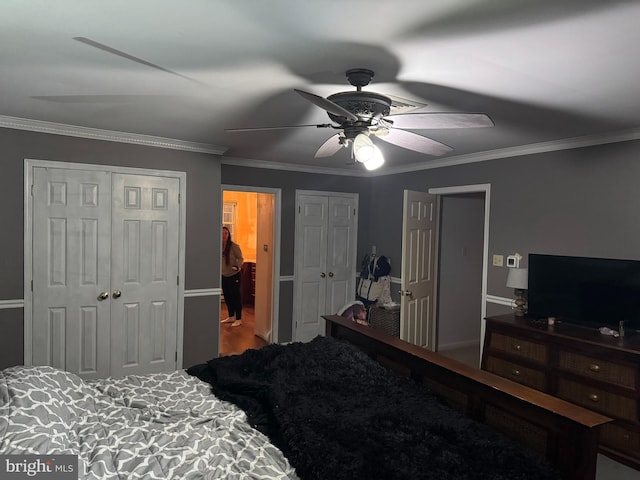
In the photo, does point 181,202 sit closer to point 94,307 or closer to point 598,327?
point 94,307

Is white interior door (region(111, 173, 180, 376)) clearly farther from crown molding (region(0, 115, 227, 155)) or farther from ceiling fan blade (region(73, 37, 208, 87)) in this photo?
ceiling fan blade (region(73, 37, 208, 87))

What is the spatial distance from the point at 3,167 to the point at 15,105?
2.27 feet

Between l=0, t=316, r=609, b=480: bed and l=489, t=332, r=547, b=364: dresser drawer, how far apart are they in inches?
54.8

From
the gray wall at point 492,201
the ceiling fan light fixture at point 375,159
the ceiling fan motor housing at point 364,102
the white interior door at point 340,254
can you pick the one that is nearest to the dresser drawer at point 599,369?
the gray wall at point 492,201

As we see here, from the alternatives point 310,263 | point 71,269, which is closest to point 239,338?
point 310,263

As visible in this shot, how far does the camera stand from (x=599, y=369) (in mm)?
2932

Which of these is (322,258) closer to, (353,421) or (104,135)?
(104,135)

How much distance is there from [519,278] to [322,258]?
252 centimetres

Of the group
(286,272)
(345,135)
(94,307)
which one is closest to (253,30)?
(345,135)

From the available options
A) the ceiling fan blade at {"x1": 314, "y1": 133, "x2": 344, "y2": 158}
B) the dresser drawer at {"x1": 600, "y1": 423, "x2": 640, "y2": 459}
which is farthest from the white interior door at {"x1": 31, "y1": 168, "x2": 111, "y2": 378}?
the dresser drawer at {"x1": 600, "y1": 423, "x2": 640, "y2": 459}

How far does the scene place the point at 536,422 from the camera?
181 centimetres

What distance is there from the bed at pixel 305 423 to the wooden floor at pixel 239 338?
8.67 feet

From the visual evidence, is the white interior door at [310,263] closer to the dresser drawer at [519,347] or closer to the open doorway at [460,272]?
the open doorway at [460,272]

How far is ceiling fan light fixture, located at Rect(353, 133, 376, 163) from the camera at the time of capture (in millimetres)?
2041
